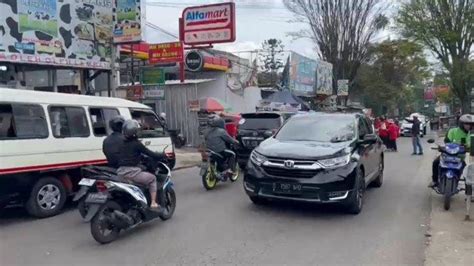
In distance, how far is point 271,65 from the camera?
72062 mm

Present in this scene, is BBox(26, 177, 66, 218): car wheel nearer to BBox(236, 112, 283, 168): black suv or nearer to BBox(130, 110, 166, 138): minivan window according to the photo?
BBox(130, 110, 166, 138): minivan window

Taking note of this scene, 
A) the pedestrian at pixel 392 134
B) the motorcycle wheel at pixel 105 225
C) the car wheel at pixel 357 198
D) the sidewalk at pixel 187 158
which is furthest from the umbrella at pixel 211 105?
the motorcycle wheel at pixel 105 225

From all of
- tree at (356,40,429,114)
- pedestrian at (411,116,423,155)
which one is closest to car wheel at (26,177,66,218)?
pedestrian at (411,116,423,155)

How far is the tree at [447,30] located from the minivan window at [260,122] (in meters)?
26.0

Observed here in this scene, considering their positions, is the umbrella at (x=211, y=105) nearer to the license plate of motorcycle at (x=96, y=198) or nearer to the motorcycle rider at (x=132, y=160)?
the motorcycle rider at (x=132, y=160)

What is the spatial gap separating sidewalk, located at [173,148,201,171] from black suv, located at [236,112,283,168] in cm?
263

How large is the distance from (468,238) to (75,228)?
18.5 feet

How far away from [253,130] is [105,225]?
24.2 feet

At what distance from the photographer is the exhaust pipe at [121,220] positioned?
629 centimetres

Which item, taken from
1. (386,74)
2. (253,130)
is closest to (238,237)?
(253,130)

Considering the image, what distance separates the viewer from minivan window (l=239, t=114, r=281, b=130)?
43.5 ft

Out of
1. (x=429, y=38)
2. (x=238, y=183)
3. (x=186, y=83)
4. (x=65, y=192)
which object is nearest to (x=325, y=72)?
(x=429, y=38)

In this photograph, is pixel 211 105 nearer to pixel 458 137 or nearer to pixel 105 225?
pixel 458 137

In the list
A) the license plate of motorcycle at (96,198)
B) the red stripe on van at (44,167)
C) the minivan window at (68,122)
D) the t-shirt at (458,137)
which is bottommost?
the license plate of motorcycle at (96,198)
